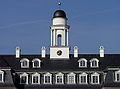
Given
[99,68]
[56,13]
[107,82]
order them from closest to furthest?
[107,82] < [99,68] < [56,13]

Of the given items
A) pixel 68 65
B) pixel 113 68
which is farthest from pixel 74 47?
pixel 113 68

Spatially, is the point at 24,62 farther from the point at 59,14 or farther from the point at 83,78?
the point at 59,14

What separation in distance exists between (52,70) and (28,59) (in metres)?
6.74

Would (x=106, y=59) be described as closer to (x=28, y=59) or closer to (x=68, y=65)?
(x=68, y=65)

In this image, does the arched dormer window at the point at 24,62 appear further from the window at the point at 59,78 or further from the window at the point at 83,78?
the window at the point at 83,78

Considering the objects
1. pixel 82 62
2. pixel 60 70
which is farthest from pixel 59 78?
pixel 82 62

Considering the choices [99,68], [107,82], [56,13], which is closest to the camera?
[107,82]

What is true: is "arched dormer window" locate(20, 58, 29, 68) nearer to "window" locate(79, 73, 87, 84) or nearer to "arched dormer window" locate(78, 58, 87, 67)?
"arched dormer window" locate(78, 58, 87, 67)

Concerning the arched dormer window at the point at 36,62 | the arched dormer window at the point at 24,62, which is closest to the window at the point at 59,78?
the arched dormer window at the point at 36,62

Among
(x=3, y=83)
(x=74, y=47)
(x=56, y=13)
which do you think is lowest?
(x=3, y=83)

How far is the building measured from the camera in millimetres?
88125

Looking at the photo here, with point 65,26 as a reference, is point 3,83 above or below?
below

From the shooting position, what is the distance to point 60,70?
91.1 m

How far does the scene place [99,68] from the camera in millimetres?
91688
